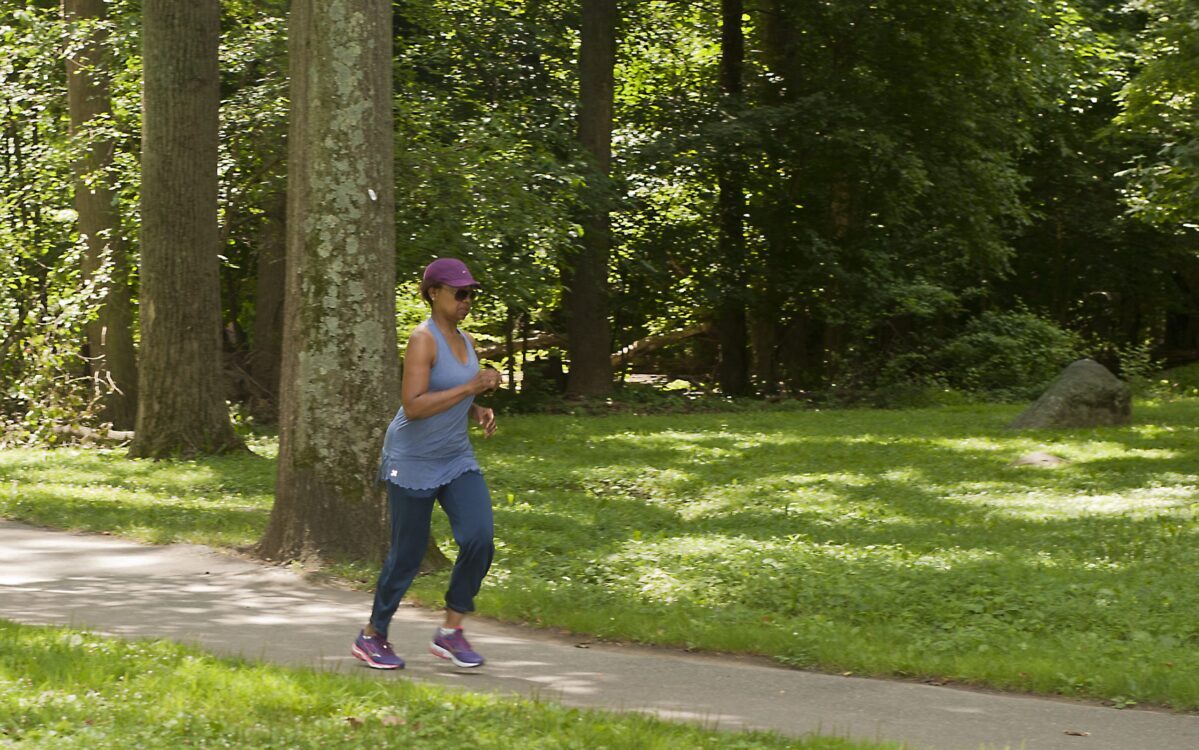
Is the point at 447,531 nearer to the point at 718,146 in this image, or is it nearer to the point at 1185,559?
the point at 1185,559

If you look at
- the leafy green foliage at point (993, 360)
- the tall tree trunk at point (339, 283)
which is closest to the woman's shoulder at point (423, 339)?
the tall tree trunk at point (339, 283)

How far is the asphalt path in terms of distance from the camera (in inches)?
270

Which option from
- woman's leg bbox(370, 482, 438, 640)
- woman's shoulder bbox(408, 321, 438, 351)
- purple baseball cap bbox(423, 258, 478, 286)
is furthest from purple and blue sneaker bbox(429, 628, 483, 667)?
purple baseball cap bbox(423, 258, 478, 286)

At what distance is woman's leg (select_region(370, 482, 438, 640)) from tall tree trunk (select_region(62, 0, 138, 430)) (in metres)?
13.4

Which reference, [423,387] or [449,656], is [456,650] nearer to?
[449,656]

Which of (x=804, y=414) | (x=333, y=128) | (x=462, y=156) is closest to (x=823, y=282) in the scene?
(x=804, y=414)

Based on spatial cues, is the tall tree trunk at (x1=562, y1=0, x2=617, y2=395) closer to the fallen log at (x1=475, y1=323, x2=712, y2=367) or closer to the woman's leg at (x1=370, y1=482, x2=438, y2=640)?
the fallen log at (x1=475, y1=323, x2=712, y2=367)

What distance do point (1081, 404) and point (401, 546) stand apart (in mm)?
15512

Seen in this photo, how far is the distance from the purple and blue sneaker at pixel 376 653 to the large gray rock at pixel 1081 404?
15012 mm

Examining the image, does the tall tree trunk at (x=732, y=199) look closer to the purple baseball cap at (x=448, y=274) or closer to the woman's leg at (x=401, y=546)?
the purple baseball cap at (x=448, y=274)

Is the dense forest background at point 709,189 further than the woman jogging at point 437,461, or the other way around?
the dense forest background at point 709,189

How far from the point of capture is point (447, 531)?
12.6 metres

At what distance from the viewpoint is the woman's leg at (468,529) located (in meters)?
7.62

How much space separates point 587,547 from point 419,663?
3.88 metres
